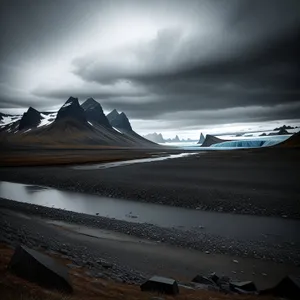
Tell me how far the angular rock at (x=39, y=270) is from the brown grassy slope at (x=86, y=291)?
0.59 ft

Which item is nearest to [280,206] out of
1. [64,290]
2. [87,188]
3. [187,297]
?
[187,297]

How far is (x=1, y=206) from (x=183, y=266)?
15.5m

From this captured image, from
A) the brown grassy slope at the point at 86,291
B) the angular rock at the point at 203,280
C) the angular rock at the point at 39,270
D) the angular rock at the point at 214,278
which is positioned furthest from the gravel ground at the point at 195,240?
the angular rock at the point at 39,270

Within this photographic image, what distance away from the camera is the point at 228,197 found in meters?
17.8

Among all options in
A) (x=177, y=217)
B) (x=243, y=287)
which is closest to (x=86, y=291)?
(x=243, y=287)

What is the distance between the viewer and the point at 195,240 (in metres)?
10.8

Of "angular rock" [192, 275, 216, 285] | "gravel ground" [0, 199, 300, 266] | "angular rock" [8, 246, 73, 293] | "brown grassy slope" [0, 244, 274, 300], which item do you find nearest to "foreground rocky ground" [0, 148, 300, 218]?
"gravel ground" [0, 199, 300, 266]

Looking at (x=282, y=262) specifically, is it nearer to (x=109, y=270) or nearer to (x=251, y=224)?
(x=251, y=224)

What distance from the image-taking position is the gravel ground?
9.44 meters

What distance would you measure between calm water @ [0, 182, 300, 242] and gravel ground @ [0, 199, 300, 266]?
29.1 inches

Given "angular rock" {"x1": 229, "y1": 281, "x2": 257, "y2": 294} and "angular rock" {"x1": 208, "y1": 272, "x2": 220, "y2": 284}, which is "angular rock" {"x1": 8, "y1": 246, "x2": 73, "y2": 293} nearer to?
"angular rock" {"x1": 208, "y1": 272, "x2": 220, "y2": 284}

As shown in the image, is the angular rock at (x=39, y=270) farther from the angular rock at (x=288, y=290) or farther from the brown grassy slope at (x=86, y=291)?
the angular rock at (x=288, y=290)

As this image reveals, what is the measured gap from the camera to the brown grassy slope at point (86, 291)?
197 inches

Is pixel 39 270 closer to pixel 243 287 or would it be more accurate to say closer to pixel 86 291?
pixel 86 291
